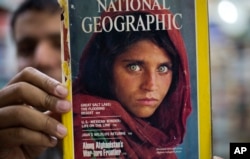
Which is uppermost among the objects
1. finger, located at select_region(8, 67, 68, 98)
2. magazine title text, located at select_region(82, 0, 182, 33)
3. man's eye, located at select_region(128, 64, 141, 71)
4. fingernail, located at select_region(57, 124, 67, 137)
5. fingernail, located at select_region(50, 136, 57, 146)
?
magazine title text, located at select_region(82, 0, 182, 33)

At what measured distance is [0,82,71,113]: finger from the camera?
1.63 ft

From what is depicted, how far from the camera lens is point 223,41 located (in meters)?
1.06

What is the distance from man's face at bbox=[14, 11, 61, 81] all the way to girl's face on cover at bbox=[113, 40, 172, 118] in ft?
1.23

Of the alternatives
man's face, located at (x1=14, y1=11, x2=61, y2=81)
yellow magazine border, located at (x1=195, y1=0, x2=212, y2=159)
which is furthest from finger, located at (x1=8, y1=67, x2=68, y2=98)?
man's face, located at (x1=14, y1=11, x2=61, y2=81)

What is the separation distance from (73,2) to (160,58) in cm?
14

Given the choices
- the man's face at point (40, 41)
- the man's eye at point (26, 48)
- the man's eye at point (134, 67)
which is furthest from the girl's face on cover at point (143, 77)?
the man's eye at point (26, 48)

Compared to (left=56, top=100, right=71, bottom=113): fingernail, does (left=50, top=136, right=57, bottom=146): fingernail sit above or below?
below

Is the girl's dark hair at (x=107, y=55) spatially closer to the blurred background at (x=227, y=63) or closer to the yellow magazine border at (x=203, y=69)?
the yellow magazine border at (x=203, y=69)

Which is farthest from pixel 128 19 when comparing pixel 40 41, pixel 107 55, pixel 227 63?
pixel 227 63

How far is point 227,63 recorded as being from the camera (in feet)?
3.56

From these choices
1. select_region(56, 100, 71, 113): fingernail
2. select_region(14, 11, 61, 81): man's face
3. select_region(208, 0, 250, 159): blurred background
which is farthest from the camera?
select_region(208, 0, 250, 159): blurred background

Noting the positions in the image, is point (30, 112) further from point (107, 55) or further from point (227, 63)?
point (227, 63)

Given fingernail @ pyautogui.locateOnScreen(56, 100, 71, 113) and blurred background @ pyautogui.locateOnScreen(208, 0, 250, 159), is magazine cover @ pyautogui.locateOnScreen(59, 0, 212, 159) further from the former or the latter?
blurred background @ pyautogui.locateOnScreen(208, 0, 250, 159)

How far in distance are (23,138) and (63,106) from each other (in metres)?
0.09
